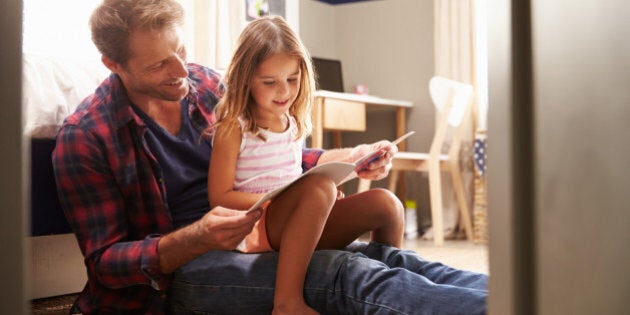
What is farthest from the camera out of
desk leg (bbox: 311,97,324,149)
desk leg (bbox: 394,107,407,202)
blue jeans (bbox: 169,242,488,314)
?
desk leg (bbox: 394,107,407,202)

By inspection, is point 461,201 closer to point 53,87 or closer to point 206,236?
point 53,87

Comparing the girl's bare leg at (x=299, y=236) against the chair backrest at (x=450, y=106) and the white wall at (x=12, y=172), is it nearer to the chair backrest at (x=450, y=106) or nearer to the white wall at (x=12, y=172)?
the white wall at (x=12, y=172)

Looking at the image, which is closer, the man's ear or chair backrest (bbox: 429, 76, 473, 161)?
the man's ear

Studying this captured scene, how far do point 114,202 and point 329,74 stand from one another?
3052mm

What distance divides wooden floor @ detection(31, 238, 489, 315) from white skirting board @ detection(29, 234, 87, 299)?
0.03 metres

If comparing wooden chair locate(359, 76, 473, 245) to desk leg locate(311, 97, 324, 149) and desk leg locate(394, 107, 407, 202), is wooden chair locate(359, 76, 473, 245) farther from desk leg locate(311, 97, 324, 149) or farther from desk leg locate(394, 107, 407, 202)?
desk leg locate(394, 107, 407, 202)

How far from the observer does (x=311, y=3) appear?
14.1ft

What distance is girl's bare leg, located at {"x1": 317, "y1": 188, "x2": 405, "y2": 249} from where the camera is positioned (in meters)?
1.24

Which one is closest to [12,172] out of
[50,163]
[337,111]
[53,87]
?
[50,163]

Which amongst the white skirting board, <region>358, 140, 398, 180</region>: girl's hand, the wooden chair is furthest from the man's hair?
the wooden chair

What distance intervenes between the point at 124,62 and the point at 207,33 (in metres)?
1.79

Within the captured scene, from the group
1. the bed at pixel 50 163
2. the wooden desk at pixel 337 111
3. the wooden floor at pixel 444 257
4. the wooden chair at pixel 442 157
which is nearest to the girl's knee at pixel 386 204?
the bed at pixel 50 163

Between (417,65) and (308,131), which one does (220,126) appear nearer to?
(308,131)

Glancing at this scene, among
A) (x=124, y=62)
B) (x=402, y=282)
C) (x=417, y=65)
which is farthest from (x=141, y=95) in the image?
(x=417, y=65)
